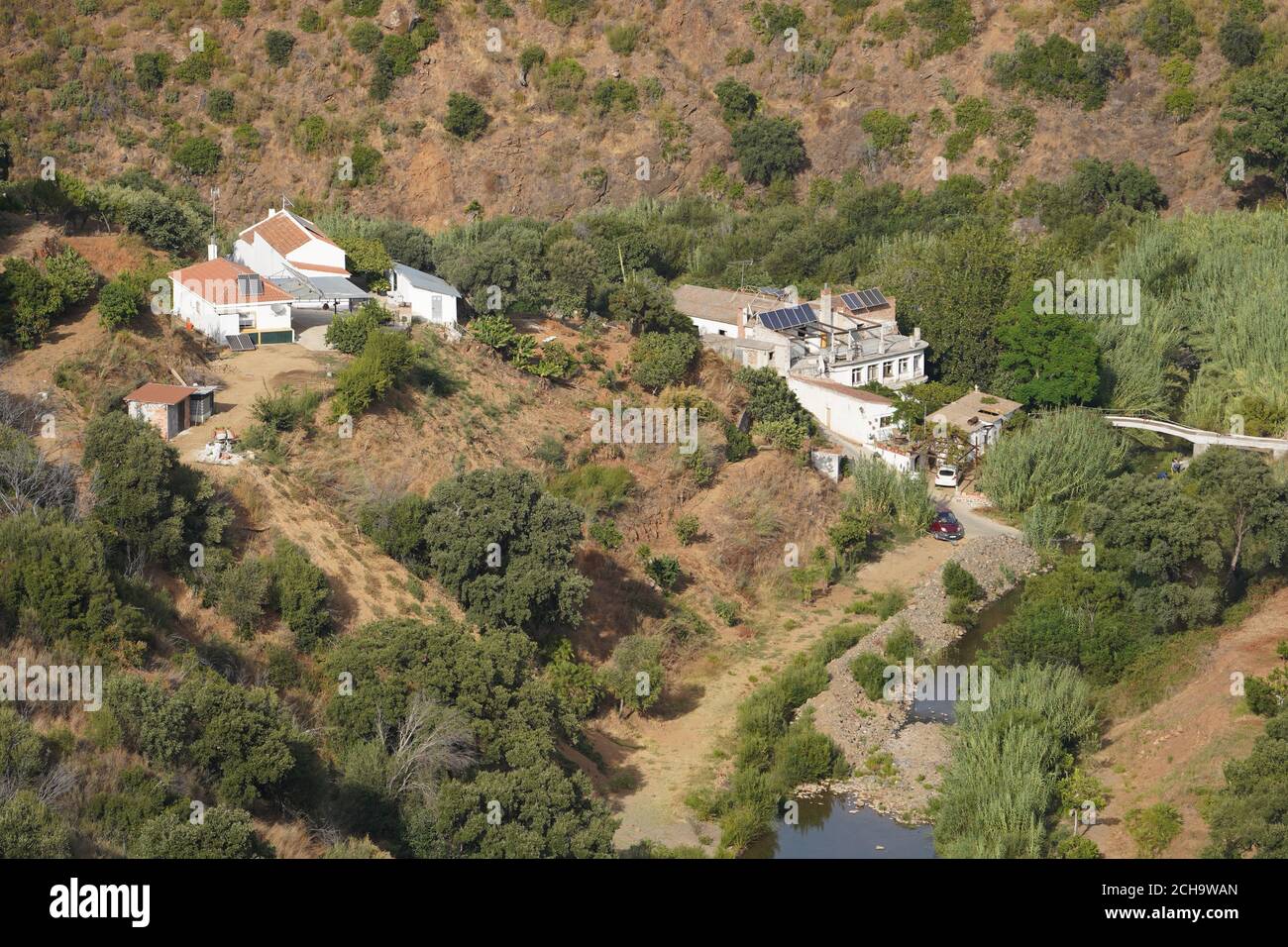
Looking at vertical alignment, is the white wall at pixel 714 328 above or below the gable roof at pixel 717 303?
below

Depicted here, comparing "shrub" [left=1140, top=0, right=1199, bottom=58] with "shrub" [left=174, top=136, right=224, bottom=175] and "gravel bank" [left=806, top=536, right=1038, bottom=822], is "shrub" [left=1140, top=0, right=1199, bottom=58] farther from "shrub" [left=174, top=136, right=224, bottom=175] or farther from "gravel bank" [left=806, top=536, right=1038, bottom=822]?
"shrub" [left=174, top=136, right=224, bottom=175]

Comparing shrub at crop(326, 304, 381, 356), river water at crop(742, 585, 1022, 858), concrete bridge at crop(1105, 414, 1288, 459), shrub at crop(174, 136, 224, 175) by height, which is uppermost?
shrub at crop(174, 136, 224, 175)

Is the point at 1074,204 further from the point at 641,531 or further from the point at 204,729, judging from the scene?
the point at 204,729

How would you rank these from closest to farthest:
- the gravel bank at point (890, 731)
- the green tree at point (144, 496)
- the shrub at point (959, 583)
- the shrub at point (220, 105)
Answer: the gravel bank at point (890, 731)
the green tree at point (144, 496)
the shrub at point (959, 583)
the shrub at point (220, 105)

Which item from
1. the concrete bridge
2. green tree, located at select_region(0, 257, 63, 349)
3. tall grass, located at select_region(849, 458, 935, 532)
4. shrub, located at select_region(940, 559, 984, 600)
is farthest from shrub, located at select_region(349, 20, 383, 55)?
shrub, located at select_region(940, 559, 984, 600)

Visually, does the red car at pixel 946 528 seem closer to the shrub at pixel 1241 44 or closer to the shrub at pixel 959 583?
the shrub at pixel 959 583

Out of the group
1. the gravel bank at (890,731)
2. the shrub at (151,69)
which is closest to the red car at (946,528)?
the gravel bank at (890,731)
